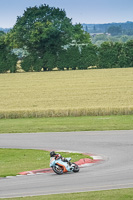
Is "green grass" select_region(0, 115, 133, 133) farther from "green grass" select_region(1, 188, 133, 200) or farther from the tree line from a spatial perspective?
the tree line

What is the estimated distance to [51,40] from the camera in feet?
300

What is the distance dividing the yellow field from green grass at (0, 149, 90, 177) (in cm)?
1369

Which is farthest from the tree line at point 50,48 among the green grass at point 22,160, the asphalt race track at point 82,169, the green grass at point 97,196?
the green grass at point 97,196

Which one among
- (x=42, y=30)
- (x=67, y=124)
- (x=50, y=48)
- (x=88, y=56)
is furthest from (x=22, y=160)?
(x=42, y=30)

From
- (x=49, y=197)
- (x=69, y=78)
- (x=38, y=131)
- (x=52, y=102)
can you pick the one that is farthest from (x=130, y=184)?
(x=69, y=78)

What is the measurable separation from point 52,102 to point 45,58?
38.1 m

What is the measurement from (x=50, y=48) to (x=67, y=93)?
3508 cm

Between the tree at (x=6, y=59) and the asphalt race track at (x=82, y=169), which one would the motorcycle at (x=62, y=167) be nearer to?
the asphalt race track at (x=82, y=169)

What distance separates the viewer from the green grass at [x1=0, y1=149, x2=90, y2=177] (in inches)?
921

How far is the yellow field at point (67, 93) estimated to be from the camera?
4238 centimetres

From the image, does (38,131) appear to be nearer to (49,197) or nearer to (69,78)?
(49,197)

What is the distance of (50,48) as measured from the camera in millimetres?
90625

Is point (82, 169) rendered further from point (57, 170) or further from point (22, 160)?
point (22, 160)

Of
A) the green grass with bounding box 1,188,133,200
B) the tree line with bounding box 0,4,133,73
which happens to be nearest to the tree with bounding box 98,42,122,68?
the tree line with bounding box 0,4,133,73
